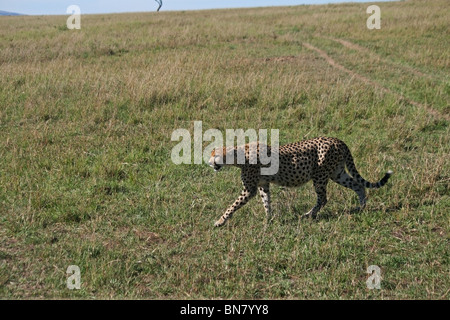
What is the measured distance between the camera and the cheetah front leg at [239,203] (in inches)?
175

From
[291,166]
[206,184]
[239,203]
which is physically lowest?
[239,203]

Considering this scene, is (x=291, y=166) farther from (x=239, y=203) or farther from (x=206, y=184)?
(x=206, y=184)

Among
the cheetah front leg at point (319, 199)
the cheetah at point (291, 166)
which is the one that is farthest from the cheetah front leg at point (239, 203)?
the cheetah front leg at point (319, 199)

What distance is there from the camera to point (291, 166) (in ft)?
14.6

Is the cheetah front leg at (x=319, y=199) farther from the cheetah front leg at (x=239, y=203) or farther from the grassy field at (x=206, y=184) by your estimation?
the cheetah front leg at (x=239, y=203)

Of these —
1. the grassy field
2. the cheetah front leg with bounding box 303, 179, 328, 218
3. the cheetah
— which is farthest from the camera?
the cheetah front leg with bounding box 303, 179, 328, 218

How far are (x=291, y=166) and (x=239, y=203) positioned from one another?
58 centimetres

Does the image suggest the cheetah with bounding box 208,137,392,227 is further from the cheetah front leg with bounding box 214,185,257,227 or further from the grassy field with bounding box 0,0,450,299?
the grassy field with bounding box 0,0,450,299

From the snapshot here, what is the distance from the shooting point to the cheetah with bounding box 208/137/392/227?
443 centimetres

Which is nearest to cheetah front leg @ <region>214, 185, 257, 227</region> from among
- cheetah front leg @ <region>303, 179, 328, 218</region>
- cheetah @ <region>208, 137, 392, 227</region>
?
cheetah @ <region>208, 137, 392, 227</region>

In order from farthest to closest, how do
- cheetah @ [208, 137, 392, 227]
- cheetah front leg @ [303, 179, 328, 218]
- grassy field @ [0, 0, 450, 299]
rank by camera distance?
cheetah front leg @ [303, 179, 328, 218]
cheetah @ [208, 137, 392, 227]
grassy field @ [0, 0, 450, 299]

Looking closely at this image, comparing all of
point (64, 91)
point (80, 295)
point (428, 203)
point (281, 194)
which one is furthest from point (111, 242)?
point (64, 91)

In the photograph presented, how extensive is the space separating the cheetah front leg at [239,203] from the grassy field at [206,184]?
0.08m

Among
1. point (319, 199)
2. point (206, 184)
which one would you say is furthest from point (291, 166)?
point (206, 184)
